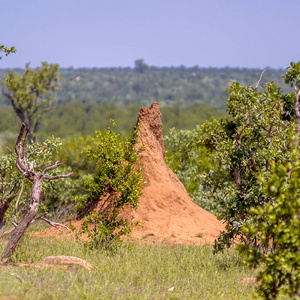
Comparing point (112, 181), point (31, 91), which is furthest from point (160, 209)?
point (31, 91)

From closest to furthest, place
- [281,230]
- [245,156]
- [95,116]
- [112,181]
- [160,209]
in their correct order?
[281,230] < [245,156] < [112,181] < [160,209] < [95,116]

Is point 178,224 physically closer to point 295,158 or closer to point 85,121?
point 295,158

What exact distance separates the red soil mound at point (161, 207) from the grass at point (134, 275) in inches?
68.2

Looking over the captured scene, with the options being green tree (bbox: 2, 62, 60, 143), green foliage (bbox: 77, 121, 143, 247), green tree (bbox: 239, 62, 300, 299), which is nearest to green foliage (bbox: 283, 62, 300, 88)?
green foliage (bbox: 77, 121, 143, 247)

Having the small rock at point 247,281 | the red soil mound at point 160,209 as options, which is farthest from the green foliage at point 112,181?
the small rock at point 247,281

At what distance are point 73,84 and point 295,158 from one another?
509 ft

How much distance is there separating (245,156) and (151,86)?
157967mm

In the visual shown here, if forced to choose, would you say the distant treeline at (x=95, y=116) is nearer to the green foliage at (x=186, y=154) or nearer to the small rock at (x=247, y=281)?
the green foliage at (x=186, y=154)

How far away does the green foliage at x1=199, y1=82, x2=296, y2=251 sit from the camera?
984 cm

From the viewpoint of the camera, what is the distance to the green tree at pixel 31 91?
36969mm

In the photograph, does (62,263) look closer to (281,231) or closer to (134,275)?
(134,275)

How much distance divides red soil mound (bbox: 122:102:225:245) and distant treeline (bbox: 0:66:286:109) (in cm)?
12295

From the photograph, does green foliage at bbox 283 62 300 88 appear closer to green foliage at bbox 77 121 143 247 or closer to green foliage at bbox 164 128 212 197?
green foliage at bbox 77 121 143 247

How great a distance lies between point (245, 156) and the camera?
10.4 m
